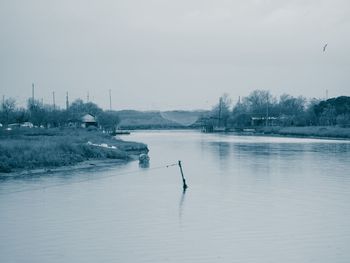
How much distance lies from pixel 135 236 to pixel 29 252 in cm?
247

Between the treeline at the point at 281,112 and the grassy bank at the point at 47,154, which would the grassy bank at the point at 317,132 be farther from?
the grassy bank at the point at 47,154

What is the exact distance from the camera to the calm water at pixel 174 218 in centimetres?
1051

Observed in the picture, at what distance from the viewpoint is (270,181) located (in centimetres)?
2261

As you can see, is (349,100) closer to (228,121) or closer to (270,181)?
(228,121)

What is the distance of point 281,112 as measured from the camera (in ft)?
426

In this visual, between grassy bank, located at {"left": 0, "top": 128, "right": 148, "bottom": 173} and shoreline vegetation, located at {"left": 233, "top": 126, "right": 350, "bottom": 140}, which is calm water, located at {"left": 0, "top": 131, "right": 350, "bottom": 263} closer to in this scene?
grassy bank, located at {"left": 0, "top": 128, "right": 148, "bottom": 173}

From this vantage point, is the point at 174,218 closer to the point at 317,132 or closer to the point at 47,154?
the point at 47,154

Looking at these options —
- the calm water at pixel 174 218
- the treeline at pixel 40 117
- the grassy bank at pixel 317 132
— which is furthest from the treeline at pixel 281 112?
the calm water at pixel 174 218

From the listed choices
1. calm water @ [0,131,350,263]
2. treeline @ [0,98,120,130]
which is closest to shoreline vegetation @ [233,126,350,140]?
treeline @ [0,98,120,130]

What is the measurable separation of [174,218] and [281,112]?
390 ft

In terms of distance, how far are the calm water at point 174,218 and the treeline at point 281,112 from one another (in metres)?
64.9

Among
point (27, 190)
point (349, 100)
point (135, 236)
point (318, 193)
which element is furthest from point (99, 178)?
point (349, 100)

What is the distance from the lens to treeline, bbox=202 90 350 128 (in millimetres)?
91625

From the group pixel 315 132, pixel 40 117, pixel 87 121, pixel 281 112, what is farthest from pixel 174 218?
pixel 281 112
